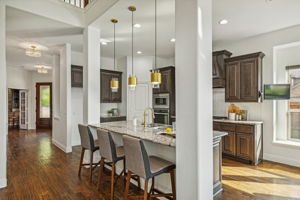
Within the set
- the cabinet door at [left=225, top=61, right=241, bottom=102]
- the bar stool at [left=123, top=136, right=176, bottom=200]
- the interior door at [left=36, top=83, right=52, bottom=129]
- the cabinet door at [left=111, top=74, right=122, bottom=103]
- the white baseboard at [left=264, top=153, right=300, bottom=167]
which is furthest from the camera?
the interior door at [left=36, top=83, right=52, bottom=129]

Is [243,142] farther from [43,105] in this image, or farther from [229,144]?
[43,105]

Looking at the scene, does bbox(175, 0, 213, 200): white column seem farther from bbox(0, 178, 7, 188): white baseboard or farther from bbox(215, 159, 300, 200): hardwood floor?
bbox(0, 178, 7, 188): white baseboard

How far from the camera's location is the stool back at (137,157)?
6.54 ft

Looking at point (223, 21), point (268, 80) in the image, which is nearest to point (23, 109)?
point (223, 21)

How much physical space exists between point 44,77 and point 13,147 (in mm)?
4967

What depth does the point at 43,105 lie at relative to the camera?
9.55 meters

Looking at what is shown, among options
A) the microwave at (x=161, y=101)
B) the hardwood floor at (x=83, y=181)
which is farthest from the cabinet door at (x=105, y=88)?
the hardwood floor at (x=83, y=181)

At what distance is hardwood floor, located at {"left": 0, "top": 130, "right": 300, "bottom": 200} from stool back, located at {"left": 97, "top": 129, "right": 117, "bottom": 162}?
0.59 meters

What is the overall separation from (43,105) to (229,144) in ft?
30.8

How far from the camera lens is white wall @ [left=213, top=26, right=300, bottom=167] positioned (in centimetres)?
392

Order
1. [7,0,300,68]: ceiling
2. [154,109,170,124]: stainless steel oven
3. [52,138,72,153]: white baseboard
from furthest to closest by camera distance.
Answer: [154,109,170,124]: stainless steel oven < [52,138,72,153]: white baseboard < [7,0,300,68]: ceiling

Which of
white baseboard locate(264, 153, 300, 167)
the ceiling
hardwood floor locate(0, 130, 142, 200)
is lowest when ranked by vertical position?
hardwood floor locate(0, 130, 142, 200)

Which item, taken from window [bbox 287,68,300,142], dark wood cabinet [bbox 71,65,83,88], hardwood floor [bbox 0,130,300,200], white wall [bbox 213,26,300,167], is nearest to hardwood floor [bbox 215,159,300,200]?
hardwood floor [bbox 0,130,300,200]

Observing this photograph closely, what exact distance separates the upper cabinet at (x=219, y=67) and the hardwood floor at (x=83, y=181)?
1.98m
